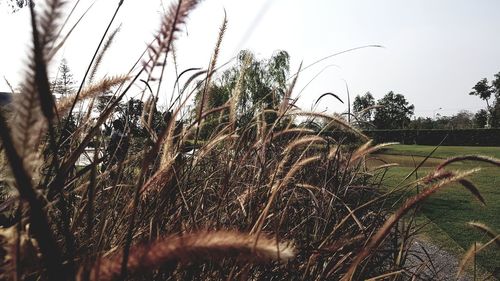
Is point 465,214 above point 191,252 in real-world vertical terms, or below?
below

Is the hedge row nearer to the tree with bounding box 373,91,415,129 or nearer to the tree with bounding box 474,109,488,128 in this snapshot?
the tree with bounding box 373,91,415,129

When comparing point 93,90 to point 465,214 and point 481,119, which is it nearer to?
point 465,214

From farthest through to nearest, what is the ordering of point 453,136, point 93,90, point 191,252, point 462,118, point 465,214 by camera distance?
point 462,118
point 453,136
point 465,214
point 93,90
point 191,252

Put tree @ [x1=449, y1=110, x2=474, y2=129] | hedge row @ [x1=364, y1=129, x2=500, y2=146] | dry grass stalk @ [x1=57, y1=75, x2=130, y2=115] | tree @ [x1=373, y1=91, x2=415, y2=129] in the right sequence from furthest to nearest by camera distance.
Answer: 1. tree @ [x1=449, y1=110, x2=474, y2=129]
2. tree @ [x1=373, y1=91, x2=415, y2=129]
3. hedge row @ [x1=364, y1=129, x2=500, y2=146]
4. dry grass stalk @ [x1=57, y1=75, x2=130, y2=115]

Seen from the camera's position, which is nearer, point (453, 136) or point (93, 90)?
point (93, 90)

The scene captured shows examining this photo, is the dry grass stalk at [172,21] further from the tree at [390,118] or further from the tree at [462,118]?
the tree at [462,118]

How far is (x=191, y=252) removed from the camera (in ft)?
1.50

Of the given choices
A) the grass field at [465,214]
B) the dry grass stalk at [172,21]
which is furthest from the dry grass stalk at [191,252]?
the grass field at [465,214]

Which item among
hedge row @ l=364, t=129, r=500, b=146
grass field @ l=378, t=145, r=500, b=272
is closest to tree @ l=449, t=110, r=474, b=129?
hedge row @ l=364, t=129, r=500, b=146

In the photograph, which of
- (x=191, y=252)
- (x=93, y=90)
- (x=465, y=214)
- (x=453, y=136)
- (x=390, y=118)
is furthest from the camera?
(x=390, y=118)

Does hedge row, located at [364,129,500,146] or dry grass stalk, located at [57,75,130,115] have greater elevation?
hedge row, located at [364,129,500,146]

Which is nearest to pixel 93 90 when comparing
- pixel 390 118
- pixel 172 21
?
pixel 172 21

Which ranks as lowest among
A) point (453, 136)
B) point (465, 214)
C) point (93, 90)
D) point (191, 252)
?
point (465, 214)

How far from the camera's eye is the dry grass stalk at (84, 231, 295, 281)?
46 cm
